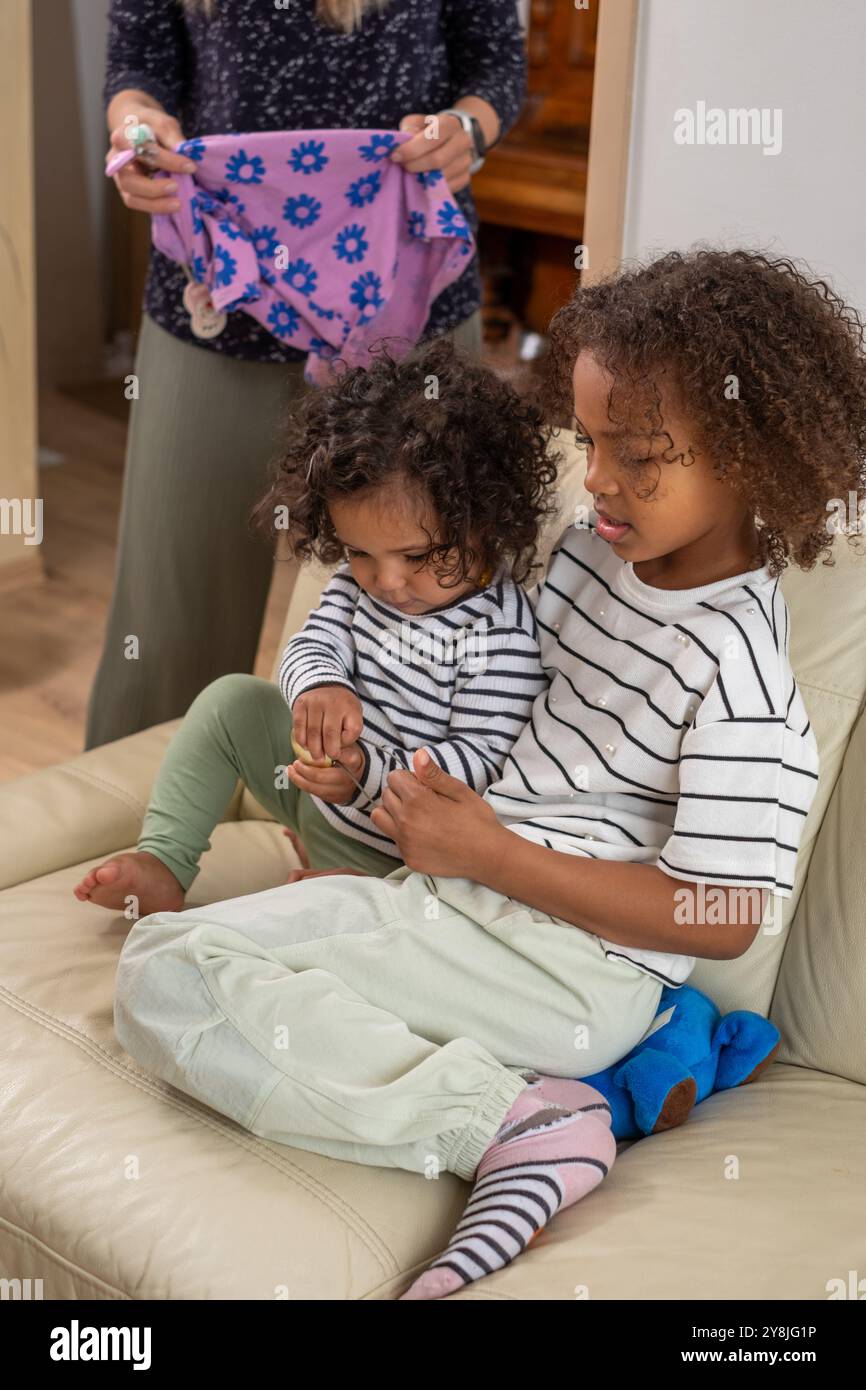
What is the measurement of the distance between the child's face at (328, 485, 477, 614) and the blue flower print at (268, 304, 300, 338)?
502mm

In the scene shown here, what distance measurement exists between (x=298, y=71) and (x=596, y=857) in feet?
3.30

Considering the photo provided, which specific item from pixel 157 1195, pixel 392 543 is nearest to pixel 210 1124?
pixel 157 1195

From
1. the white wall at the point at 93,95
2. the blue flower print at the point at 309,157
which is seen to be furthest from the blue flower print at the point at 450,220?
the white wall at the point at 93,95

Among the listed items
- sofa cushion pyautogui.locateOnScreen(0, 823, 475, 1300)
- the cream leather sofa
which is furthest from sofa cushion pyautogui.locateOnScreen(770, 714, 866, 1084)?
sofa cushion pyautogui.locateOnScreen(0, 823, 475, 1300)

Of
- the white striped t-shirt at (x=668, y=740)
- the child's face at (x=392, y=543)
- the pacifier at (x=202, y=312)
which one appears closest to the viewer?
the white striped t-shirt at (x=668, y=740)

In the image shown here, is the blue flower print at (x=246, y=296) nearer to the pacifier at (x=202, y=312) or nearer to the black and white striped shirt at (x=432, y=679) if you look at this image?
the pacifier at (x=202, y=312)

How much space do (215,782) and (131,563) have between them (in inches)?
23.3

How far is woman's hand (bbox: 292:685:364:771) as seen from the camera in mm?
1357

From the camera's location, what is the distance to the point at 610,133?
1.77 metres

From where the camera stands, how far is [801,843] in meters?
1.34

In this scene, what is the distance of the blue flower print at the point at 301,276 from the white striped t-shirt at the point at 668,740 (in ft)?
1.90

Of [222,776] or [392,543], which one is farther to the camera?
[222,776]

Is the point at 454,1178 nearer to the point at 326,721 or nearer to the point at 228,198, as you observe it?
the point at 326,721

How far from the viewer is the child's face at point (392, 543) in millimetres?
1303
